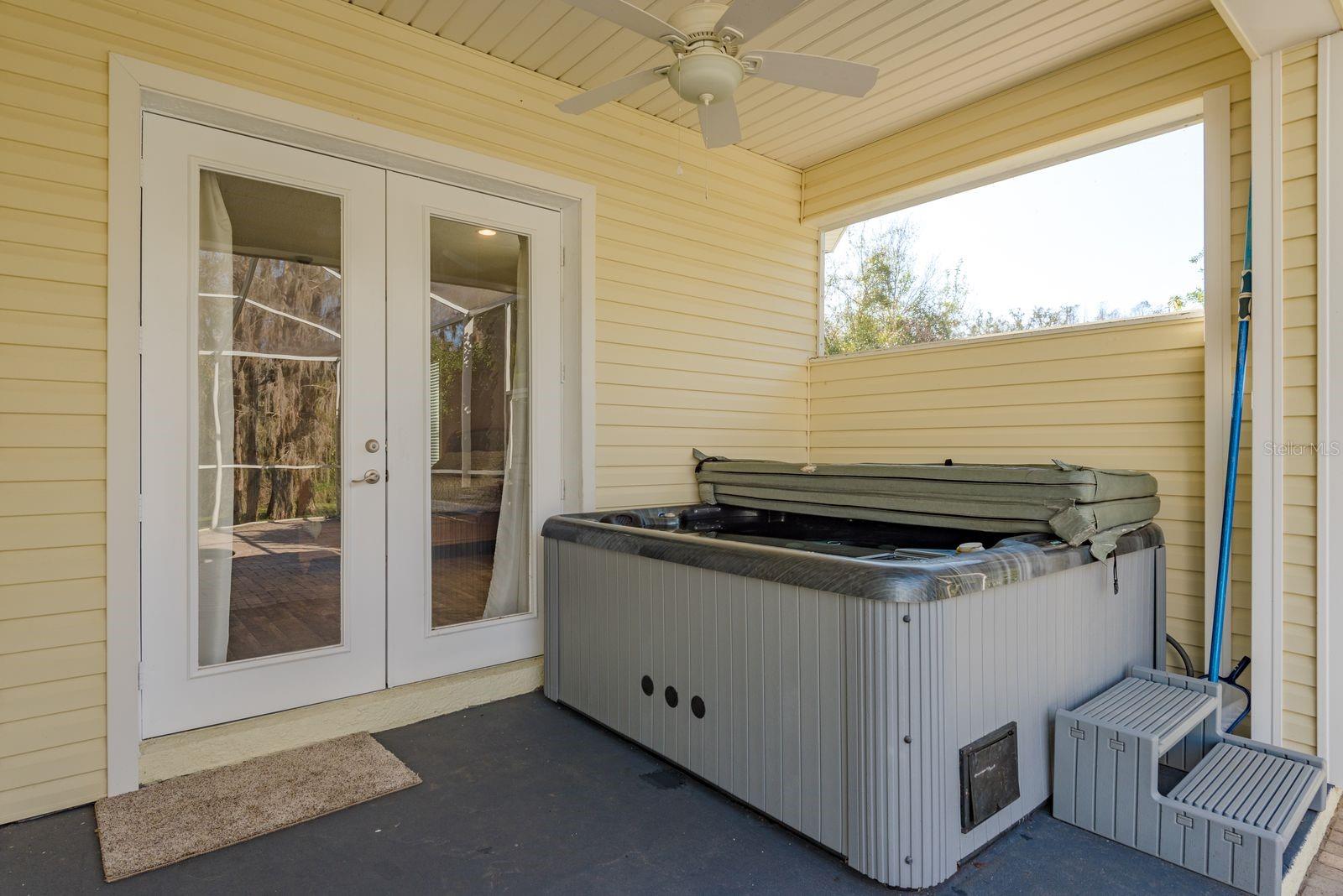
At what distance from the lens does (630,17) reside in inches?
75.3

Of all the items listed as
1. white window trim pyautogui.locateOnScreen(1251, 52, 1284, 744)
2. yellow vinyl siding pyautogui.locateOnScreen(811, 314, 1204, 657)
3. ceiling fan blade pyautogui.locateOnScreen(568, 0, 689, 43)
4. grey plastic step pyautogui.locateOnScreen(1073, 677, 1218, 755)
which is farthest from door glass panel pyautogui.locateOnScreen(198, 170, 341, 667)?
white window trim pyautogui.locateOnScreen(1251, 52, 1284, 744)

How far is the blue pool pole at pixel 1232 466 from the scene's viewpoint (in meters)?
2.44

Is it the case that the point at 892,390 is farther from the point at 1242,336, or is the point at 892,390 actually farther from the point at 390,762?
the point at 390,762

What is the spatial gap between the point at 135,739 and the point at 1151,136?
449 centimetres

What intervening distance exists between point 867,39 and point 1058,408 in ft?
6.00

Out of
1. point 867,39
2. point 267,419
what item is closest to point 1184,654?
point 867,39

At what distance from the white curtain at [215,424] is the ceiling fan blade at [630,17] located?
5.02ft

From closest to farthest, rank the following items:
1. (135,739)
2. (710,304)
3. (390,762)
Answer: (135,739)
(390,762)
(710,304)

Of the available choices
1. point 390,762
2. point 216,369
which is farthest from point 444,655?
point 216,369

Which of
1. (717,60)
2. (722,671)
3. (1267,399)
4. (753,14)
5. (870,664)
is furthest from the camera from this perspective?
(1267,399)

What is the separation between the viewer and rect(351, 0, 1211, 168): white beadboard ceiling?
2.68m

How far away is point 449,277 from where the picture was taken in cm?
301

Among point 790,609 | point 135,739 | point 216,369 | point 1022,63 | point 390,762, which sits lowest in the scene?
point 390,762

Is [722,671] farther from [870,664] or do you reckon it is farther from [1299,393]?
[1299,393]
